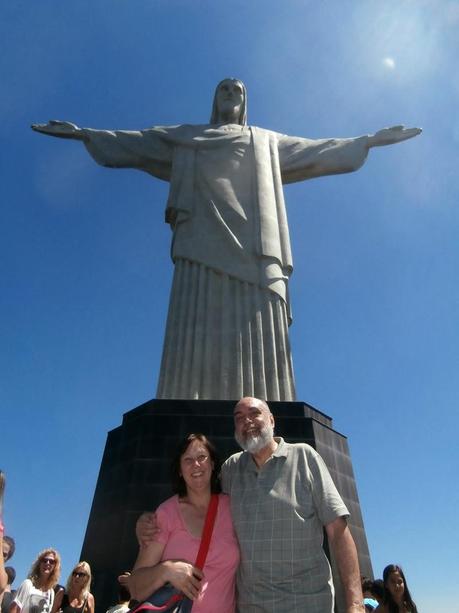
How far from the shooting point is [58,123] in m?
9.45

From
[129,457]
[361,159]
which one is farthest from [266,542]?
[361,159]

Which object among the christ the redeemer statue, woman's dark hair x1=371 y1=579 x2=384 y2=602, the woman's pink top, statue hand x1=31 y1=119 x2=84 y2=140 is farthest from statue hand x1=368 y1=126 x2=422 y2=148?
the woman's pink top

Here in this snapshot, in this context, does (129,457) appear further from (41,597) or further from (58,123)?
(58,123)

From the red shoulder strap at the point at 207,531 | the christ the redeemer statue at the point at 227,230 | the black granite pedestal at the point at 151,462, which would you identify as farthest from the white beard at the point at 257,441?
the christ the redeemer statue at the point at 227,230

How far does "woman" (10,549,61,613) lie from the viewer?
4.47m

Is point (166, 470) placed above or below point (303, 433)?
below

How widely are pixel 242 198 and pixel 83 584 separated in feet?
19.5

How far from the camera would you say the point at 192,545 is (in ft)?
8.04

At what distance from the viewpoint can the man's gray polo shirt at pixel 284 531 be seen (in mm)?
2439

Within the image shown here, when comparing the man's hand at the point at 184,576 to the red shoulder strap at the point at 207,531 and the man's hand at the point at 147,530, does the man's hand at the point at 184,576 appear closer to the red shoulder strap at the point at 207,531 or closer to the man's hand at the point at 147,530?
the red shoulder strap at the point at 207,531

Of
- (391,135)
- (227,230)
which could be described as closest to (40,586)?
(227,230)

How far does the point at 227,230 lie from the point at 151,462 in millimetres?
3814

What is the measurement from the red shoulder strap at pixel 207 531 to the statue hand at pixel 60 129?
8425mm

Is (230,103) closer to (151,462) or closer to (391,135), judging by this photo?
(391,135)
